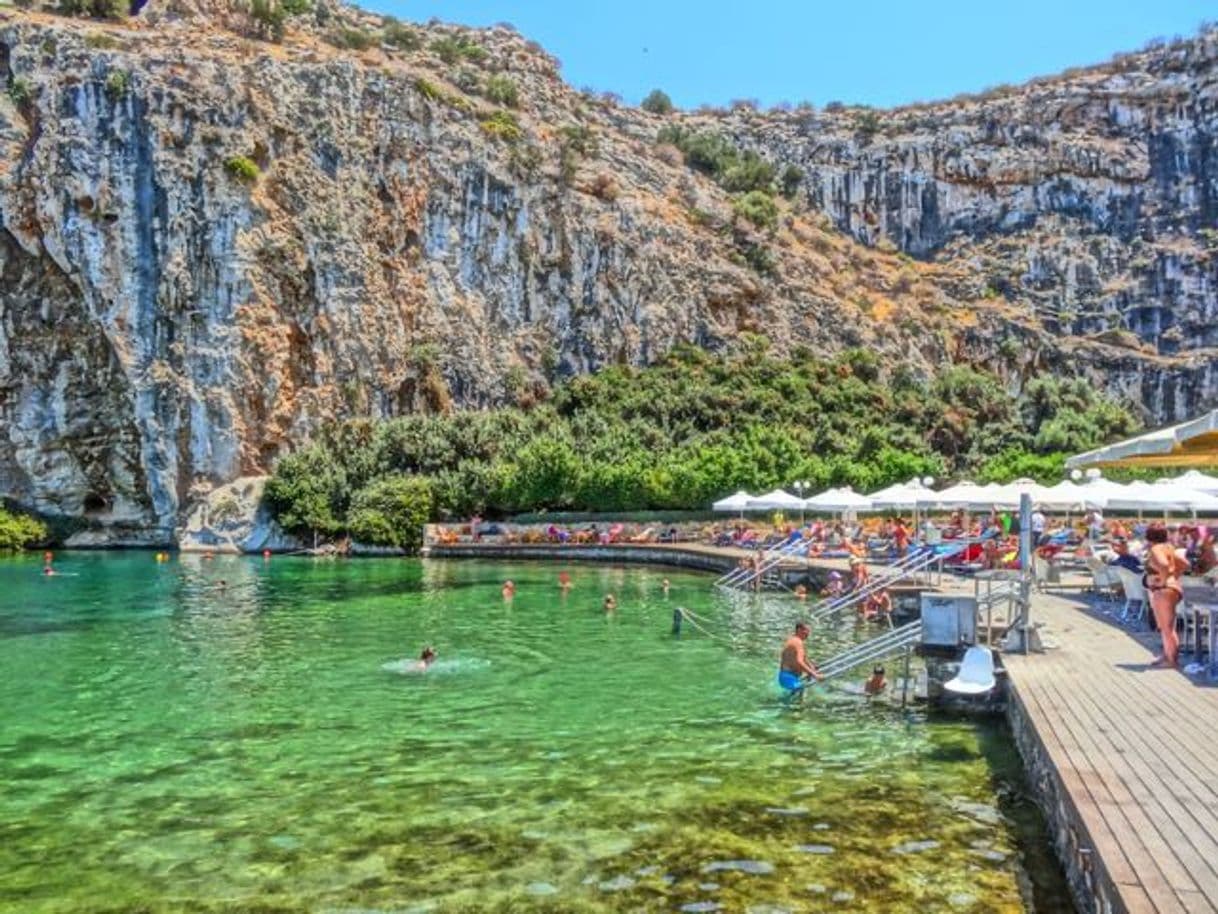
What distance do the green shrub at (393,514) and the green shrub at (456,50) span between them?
1531 inches

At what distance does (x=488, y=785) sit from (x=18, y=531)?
49239mm

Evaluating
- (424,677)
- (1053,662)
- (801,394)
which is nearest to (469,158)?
(801,394)

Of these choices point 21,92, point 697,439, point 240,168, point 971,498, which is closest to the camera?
point 971,498

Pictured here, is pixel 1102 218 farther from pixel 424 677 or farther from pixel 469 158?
pixel 424 677

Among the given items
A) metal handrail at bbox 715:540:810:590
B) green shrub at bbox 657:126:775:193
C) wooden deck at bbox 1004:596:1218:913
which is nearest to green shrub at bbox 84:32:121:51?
green shrub at bbox 657:126:775:193

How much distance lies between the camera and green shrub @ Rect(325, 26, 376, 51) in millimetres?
66688

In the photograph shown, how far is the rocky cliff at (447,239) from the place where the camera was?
5172cm

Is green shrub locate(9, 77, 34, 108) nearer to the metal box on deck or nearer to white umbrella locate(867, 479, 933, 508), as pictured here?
white umbrella locate(867, 479, 933, 508)

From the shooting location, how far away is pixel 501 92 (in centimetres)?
6888

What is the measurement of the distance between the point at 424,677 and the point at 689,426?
135ft

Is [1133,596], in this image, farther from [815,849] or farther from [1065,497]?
[815,849]

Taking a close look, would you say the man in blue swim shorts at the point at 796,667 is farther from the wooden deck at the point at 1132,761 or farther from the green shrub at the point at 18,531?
the green shrub at the point at 18,531

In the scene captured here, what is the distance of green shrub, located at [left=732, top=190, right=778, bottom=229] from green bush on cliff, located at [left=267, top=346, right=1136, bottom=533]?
477 inches

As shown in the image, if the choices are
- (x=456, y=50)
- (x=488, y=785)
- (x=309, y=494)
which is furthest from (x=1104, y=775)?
(x=456, y=50)
